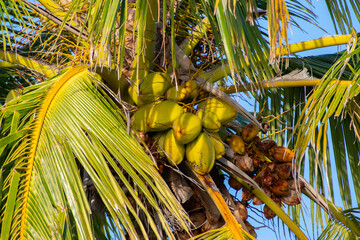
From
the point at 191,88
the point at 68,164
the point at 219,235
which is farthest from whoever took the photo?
the point at 191,88

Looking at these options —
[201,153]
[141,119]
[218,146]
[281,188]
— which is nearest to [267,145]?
[281,188]

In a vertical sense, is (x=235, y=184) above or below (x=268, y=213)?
above

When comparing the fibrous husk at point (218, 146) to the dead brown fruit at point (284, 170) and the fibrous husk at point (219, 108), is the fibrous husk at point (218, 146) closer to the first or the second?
the fibrous husk at point (219, 108)

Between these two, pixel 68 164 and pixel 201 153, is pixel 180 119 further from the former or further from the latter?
pixel 68 164

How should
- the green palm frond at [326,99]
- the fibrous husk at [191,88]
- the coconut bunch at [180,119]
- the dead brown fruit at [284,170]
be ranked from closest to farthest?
the green palm frond at [326,99] → the coconut bunch at [180,119] → the fibrous husk at [191,88] → the dead brown fruit at [284,170]

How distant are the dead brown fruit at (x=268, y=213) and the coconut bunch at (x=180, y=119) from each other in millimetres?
424

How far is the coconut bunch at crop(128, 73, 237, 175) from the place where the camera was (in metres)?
1.99

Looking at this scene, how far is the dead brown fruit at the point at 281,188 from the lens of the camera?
2.21 meters

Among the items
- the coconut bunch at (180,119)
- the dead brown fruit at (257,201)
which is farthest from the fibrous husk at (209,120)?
the dead brown fruit at (257,201)

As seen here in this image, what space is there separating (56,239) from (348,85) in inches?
51.5

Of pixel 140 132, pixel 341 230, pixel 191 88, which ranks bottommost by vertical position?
pixel 341 230

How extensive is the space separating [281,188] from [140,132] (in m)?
0.72

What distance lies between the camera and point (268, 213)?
231cm

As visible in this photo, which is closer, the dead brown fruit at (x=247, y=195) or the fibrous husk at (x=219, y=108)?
the fibrous husk at (x=219, y=108)
